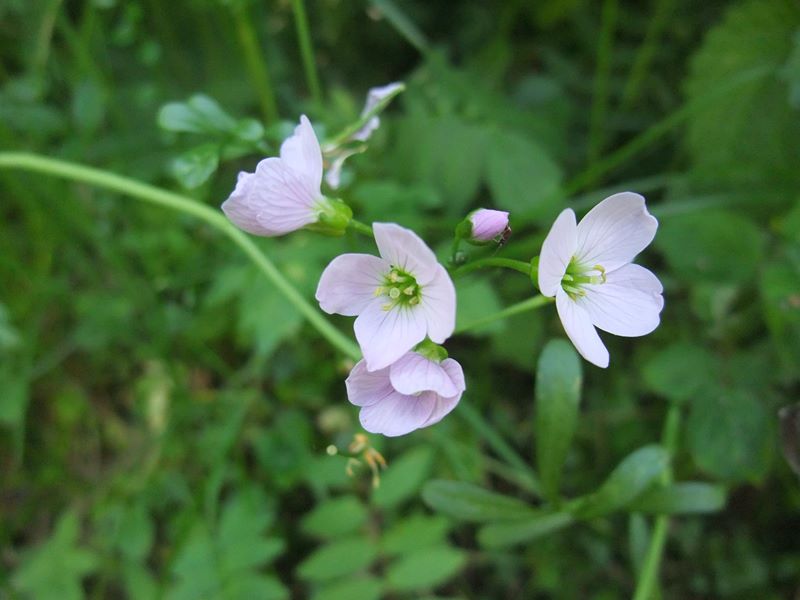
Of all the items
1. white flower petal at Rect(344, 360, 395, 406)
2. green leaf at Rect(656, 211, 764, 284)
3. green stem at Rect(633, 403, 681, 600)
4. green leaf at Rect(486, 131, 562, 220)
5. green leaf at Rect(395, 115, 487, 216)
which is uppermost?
green leaf at Rect(395, 115, 487, 216)

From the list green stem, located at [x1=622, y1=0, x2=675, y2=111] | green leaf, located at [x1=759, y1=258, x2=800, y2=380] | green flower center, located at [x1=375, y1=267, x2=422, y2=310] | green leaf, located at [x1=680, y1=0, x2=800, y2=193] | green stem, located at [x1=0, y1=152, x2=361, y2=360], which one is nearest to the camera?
green flower center, located at [x1=375, y1=267, x2=422, y2=310]

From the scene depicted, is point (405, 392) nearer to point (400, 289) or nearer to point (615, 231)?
point (400, 289)

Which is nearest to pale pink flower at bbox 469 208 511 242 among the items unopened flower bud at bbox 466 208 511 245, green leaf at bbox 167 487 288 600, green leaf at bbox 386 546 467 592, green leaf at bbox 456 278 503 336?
unopened flower bud at bbox 466 208 511 245

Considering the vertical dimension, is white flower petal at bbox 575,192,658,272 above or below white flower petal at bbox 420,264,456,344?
above

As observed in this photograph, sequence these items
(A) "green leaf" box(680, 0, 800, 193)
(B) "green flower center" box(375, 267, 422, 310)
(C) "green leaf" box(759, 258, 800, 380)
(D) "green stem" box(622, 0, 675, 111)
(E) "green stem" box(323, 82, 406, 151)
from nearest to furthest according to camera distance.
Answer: (B) "green flower center" box(375, 267, 422, 310)
(E) "green stem" box(323, 82, 406, 151)
(C) "green leaf" box(759, 258, 800, 380)
(A) "green leaf" box(680, 0, 800, 193)
(D) "green stem" box(622, 0, 675, 111)

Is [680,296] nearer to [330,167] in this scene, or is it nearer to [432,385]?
[330,167]

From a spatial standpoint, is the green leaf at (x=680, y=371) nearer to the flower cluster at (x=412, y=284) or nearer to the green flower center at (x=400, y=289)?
the flower cluster at (x=412, y=284)

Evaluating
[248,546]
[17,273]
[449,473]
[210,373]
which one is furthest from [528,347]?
[17,273]

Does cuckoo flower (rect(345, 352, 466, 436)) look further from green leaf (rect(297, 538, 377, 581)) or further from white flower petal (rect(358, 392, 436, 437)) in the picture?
green leaf (rect(297, 538, 377, 581))
